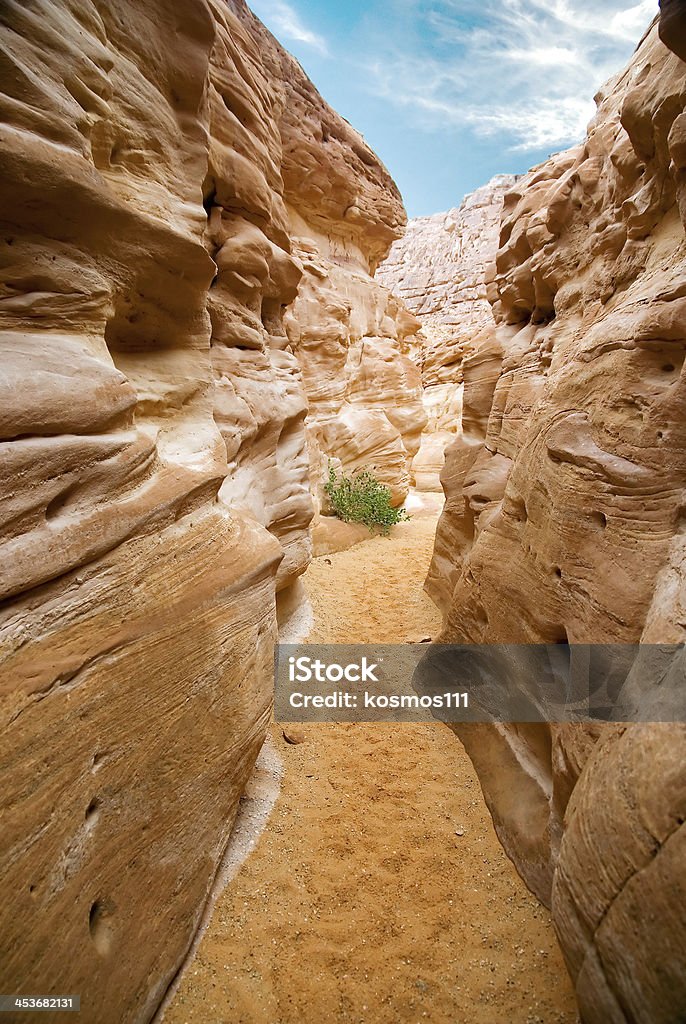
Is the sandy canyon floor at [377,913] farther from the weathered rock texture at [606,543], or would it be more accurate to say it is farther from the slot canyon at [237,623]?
the weathered rock texture at [606,543]

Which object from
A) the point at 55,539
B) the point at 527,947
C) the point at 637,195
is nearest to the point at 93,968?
the point at 55,539

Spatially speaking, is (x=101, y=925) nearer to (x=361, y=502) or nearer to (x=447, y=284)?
(x=361, y=502)

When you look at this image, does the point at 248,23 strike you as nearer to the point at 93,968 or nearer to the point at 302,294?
the point at 302,294

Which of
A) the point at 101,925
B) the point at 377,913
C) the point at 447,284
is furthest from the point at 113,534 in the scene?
the point at 447,284

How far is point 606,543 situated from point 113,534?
2716 mm

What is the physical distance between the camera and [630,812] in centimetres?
178

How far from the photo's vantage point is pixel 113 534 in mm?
2277

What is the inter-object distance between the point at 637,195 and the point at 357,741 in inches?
191

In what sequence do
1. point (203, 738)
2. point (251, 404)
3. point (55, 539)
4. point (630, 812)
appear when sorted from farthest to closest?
point (251, 404) → point (203, 738) → point (55, 539) → point (630, 812)

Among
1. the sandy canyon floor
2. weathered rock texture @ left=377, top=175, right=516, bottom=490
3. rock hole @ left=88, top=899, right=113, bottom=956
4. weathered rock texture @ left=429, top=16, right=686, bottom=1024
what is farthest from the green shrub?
weathered rock texture @ left=377, top=175, right=516, bottom=490

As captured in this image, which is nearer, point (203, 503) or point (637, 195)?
point (203, 503)

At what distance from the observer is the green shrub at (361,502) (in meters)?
10.2

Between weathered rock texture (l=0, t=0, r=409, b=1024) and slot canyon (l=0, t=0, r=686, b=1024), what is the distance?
2 centimetres

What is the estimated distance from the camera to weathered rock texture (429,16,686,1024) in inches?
66.8
